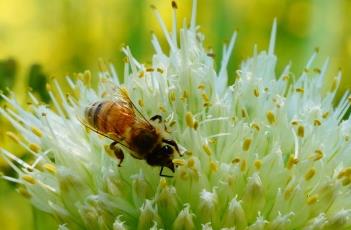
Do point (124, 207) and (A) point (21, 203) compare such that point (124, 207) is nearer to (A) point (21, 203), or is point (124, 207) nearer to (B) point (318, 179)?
(B) point (318, 179)

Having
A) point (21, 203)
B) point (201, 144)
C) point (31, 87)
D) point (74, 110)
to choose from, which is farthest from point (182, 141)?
point (21, 203)

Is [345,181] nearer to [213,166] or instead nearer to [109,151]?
[213,166]

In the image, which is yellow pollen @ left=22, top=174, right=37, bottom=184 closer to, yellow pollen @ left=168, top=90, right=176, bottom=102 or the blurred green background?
yellow pollen @ left=168, top=90, right=176, bottom=102

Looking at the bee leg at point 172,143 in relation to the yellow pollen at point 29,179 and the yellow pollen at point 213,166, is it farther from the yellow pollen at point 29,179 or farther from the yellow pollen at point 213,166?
the yellow pollen at point 29,179

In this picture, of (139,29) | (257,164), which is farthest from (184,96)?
(139,29)

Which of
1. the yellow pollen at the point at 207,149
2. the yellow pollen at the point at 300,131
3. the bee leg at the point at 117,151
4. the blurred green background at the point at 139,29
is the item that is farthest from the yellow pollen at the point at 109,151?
the blurred green background at the point at 139,29

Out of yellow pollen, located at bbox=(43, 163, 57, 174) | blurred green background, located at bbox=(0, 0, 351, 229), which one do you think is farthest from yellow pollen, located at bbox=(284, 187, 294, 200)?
blurred green background, located at bbox=(0, 0, 351, 229)
